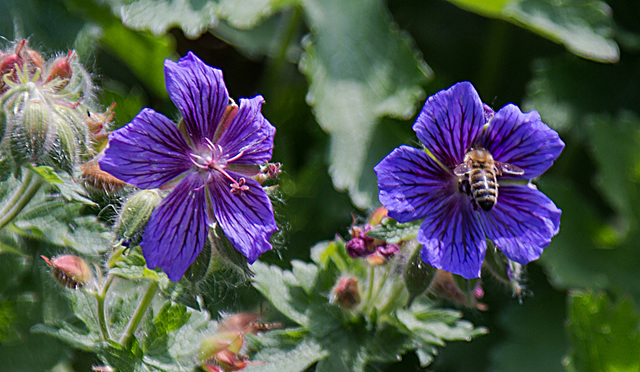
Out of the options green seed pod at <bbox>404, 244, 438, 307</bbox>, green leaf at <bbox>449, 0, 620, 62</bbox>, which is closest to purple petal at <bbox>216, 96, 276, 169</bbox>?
green seed pod at <bbox>404, 244, 438, 307</bbox>

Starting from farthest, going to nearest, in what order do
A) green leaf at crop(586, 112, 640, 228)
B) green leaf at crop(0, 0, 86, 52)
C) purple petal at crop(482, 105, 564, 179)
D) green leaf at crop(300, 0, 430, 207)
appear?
green leaf at crop(586, 112, 640, 228) → green leaf at crop(300, 0, 430, 207) → green leaf at crop(0, 0, 86, 52) → purple petal at crop(482, 105, 564, 179)

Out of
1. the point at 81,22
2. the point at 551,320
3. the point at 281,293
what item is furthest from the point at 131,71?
the point at 551,320

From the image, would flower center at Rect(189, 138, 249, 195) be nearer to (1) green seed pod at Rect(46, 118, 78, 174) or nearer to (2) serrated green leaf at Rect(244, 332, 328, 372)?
(1) green seed pod at Rect(46, 118, 78, 174)

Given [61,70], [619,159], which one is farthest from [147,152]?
[619,159]

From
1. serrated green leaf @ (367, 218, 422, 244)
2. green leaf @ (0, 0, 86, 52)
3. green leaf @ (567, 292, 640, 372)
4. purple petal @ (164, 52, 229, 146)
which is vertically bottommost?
green leaf @ (567, 292, 640, 372)

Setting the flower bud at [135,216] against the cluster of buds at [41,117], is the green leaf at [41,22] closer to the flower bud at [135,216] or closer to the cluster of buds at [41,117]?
the cluster of buds at [41,117]

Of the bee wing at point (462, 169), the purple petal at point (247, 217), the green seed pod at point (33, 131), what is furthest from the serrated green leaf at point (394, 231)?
the green seed pod at point (33, 131)
